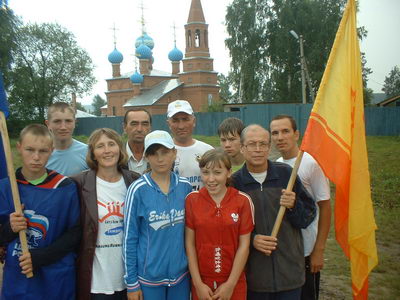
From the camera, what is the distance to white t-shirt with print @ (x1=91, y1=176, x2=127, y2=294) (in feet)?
9.05

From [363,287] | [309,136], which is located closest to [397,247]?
[363,287]

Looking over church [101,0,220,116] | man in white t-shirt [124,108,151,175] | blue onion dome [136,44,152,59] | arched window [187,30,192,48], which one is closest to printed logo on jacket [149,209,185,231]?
man in white t-shirt [124,108,151,175]

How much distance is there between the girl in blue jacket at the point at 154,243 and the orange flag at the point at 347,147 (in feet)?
3.74

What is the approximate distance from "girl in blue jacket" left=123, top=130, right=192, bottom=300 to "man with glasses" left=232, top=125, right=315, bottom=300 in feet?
1.75

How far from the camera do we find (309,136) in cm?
289

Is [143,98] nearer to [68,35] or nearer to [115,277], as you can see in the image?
[68,35]

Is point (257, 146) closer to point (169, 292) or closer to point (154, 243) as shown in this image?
point (154, 243)

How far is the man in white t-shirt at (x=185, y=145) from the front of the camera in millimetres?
3611

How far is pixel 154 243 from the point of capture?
270 centimetres

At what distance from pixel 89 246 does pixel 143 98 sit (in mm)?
46487

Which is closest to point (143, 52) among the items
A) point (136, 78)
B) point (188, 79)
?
point (136, 78)

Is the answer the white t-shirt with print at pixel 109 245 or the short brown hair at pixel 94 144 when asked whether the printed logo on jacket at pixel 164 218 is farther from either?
the short brown hair at pixel 94 144

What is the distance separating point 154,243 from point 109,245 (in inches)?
14.7

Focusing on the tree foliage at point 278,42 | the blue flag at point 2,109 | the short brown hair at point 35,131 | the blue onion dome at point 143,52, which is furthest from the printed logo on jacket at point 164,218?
the blue onion dome at point 143,52
